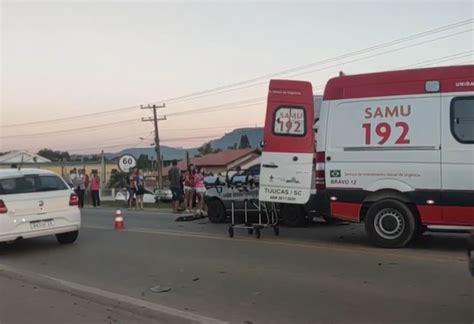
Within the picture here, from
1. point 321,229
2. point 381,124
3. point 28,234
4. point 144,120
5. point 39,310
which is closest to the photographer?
point 39,310

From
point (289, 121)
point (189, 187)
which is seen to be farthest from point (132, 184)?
point (289, 121)

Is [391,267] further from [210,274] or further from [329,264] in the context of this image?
[210,274]

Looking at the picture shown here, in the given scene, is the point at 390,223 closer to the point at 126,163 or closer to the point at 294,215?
the point at 294,215

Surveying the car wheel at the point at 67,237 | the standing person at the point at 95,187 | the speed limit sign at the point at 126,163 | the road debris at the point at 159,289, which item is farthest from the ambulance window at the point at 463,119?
the standing person at the point at 95,187

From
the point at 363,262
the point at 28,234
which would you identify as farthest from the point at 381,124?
the point at 28,234

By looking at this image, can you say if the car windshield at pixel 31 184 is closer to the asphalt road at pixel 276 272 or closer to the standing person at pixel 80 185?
the asphalt road at pixel 276 272

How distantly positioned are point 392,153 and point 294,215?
169 inches

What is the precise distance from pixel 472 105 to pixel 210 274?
16.5ft

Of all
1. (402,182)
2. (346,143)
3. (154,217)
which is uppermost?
(346,143)

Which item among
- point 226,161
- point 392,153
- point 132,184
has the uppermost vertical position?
point 392,153

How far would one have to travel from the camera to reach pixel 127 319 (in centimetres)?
601

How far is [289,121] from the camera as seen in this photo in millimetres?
11273

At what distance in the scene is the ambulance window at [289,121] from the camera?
11.2 meters

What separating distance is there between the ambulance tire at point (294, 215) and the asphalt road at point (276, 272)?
0.59 meters
